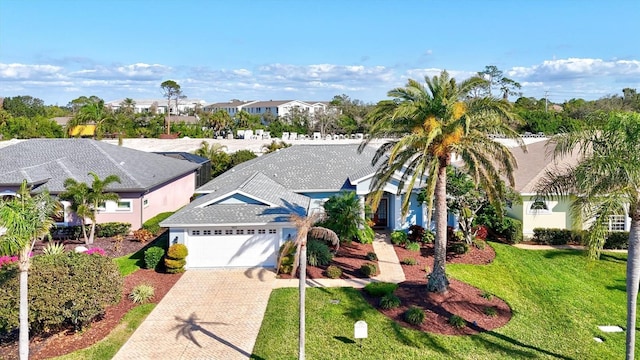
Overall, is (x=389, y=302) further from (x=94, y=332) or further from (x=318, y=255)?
(x=94, y=332)

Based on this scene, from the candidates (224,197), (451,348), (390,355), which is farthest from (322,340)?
(224,197)

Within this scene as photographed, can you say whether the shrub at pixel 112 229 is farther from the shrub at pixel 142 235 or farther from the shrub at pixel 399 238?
the shrub at pixel 399 238

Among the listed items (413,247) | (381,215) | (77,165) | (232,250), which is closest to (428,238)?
(413,247)

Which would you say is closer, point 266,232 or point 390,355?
point 390,355

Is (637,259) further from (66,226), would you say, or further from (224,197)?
(66,226)

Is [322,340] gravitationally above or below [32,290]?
below

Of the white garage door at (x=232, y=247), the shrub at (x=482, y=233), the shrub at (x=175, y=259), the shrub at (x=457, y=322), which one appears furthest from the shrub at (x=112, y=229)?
the shrub at (x=482, y=233)
